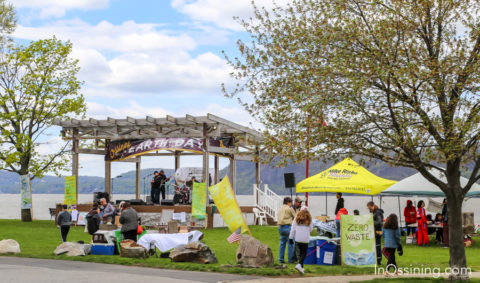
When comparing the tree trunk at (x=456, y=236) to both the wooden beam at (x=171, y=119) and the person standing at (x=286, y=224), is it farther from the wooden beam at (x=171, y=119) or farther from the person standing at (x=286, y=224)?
the wooden beam at (x=171, y=119)

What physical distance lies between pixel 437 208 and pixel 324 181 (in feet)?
43.3

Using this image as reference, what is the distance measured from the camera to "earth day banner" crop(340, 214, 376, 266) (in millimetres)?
17000

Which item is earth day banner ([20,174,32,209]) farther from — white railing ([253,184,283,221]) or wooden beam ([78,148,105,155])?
white railing ([253,184,283,221])

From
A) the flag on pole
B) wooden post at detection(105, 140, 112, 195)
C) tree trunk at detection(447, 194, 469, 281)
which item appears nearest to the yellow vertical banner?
the flag on pole

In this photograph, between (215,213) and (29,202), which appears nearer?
(215,213)

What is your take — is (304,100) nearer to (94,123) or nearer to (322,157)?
(322,157)

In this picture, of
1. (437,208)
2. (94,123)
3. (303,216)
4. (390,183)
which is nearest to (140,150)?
(94,123)

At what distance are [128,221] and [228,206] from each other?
130 inches

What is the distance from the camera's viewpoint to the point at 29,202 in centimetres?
4044

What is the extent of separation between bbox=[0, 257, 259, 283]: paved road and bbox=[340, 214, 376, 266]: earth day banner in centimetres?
341

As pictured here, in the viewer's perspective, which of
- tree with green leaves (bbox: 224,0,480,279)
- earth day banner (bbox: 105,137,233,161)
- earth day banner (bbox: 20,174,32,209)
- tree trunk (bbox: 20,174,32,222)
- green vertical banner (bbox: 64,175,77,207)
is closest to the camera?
tree with green leaves (bbox: 224,0,480,279)

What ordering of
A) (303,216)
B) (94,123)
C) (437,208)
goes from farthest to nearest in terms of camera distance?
(437,208) → (94,123) → (303,216)

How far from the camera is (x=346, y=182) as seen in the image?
1100 inches

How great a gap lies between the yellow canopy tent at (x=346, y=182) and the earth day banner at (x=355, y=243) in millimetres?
10070
